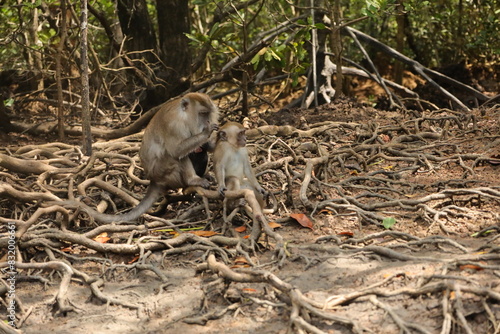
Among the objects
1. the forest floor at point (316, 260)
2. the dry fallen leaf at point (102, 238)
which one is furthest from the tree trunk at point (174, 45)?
the dry fallen leaf at point (102, 238)

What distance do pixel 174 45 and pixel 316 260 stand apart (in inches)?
236

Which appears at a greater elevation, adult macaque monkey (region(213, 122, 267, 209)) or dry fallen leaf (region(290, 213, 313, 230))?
adult macaque monkey (region(213, 122, 267, 209))

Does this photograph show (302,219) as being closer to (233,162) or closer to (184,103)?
(233,162)

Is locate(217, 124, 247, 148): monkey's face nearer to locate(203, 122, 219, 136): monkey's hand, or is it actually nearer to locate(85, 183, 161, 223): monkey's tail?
locate(203, 122, 219, 136): monkey's hand

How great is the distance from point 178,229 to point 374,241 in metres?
1.51

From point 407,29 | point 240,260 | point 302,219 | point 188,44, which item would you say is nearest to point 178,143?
point 302,219

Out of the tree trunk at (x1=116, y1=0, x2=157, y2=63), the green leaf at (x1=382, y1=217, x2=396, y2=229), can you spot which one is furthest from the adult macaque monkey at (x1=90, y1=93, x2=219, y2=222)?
the tree trunk at (x1=116, y1=0, x2=157, y2=63)

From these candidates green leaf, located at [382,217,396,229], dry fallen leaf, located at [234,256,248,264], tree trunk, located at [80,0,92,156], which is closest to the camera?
dry fallen leaf, located at [234,256,248,264]

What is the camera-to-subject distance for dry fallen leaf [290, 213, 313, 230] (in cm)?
509

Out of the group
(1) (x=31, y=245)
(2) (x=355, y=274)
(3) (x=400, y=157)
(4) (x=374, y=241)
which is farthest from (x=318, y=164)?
(1) (x=31, y=245)

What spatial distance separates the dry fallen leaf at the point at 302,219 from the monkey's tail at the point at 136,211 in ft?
3.85

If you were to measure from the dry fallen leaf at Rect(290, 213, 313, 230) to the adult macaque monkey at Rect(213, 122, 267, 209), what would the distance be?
1.04 feet

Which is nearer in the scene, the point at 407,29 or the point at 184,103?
the point at 184,103

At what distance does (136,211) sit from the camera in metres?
5.32
